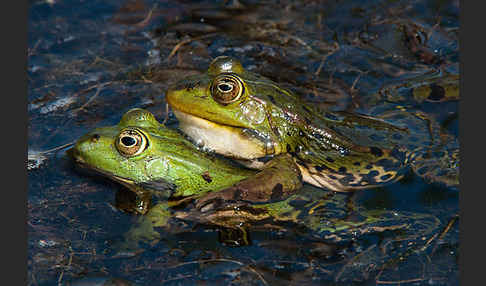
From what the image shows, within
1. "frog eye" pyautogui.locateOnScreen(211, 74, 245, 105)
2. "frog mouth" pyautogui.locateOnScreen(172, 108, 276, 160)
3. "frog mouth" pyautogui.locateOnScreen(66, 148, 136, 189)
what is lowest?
"frog mouth" pyautogui.locateOnScreen(66, 148, 136, 189)

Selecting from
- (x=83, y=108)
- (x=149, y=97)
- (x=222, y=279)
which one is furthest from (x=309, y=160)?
(x=83, y=108)

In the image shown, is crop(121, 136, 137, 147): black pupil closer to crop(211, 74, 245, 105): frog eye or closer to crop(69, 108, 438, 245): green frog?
crop(69, 108, 438, 245): green frog

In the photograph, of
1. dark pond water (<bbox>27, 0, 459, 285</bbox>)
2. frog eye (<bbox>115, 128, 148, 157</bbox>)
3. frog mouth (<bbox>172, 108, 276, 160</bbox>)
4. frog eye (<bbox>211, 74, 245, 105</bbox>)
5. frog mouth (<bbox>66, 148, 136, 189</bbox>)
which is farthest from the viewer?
frog mouth (<bbox>172, 108, 276, 160</bbox>)

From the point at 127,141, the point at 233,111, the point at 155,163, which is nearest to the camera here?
the point at 127,141

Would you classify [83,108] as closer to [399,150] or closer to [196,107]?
[196,107]

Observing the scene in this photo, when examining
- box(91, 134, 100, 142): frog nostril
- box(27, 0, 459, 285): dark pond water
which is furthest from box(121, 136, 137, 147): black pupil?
box(27, 0, 459, 285): dark pond water

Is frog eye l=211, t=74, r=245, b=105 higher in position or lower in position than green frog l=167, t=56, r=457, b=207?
higher

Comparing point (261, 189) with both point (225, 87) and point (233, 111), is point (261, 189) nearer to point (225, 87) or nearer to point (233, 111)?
point (233, 111)

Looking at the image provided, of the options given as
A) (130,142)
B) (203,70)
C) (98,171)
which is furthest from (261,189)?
(203,70)
